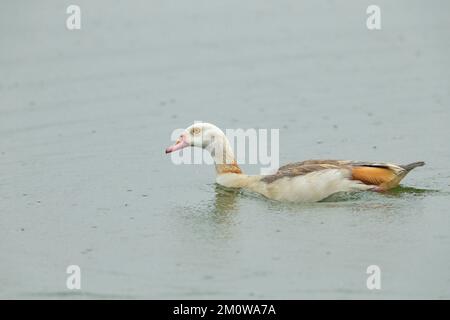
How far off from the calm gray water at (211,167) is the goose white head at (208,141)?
430 millimetres

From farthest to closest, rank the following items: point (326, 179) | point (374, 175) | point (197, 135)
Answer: point (197, 135), point (374, 175), point (326, 179)

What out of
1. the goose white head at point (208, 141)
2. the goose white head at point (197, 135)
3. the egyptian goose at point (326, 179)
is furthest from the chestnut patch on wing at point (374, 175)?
the goose white head at point (197, 135)

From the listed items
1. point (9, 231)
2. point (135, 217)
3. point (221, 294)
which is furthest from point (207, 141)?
point (221, 294)

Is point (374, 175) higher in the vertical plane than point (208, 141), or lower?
lower

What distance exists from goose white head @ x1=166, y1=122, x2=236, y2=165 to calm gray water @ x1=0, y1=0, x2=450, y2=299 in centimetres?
43

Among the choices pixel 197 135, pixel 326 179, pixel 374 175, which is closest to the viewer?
pixel 326 179

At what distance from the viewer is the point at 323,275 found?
990cm

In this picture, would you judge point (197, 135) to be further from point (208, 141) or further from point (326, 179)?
point (326, 179)

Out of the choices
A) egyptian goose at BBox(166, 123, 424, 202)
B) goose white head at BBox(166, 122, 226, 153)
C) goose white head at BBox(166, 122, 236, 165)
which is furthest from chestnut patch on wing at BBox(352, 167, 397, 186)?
goose white head at BBox(166, 122, 226, 153)

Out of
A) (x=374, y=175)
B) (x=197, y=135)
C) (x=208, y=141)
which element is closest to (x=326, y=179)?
(x=374, y=175)

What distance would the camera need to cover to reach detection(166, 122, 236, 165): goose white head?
12836 millimetres

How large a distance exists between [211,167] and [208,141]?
34.4 inches

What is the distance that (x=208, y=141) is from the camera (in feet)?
42.3

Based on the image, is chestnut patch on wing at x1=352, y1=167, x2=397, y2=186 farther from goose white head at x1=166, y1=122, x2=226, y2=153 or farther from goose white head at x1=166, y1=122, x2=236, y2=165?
goose white head at x1=166, y1=122, x2=226, y2=153
